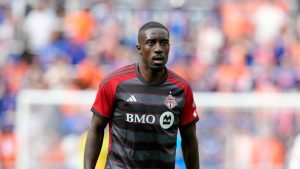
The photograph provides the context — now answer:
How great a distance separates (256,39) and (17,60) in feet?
13.9

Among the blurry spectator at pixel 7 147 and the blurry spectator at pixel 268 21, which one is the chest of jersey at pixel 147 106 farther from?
the blurry spectator at pixel 268 21

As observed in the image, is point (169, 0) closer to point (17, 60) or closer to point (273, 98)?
point (17, 60)

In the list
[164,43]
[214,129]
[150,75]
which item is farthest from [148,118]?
[214,129]

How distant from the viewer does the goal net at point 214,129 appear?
11.9 meters

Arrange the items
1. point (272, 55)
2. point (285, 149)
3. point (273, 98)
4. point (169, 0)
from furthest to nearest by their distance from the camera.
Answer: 1. point (169, 0)
2. point (272, 55)
3. point (273, 98)
4. point (285, 149)

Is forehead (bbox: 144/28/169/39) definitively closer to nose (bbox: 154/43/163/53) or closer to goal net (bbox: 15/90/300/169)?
nose (bbox: 154/43/163/53)

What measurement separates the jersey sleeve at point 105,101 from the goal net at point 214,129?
5642mm

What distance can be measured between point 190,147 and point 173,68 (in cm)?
835

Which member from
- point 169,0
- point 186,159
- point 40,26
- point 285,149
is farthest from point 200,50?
point 186,159

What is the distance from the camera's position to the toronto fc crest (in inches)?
234

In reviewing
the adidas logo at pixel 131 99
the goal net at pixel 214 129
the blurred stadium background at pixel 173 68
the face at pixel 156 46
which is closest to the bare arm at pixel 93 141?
the adidas logo at pixel 131 99

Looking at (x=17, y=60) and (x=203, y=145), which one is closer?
(x=203, y=145)

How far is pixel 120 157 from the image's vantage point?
593cm

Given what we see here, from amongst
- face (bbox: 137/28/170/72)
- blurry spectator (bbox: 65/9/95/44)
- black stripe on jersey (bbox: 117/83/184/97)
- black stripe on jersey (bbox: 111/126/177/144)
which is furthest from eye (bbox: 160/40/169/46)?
blurry spectator (bbox: 65/9/95/44)
